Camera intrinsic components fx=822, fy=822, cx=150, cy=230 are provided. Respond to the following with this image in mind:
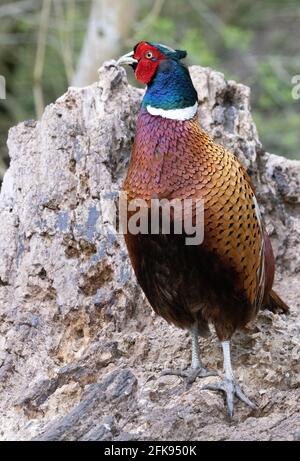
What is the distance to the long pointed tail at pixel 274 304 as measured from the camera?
4766 mm

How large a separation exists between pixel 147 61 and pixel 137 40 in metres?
5.60

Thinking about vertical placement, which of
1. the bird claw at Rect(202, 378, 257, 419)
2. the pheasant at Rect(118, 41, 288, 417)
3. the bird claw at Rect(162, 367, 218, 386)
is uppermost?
the pheasant at Rect(118, 41, 288, 417)

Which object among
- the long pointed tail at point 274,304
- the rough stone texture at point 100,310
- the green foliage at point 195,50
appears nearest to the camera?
A: the rough stone texture at point 100,310

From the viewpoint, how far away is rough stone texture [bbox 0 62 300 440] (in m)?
3.76

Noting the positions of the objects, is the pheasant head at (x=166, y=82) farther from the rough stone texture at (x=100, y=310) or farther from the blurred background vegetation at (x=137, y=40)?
the blurred background vegetation at (x=137, y=40)

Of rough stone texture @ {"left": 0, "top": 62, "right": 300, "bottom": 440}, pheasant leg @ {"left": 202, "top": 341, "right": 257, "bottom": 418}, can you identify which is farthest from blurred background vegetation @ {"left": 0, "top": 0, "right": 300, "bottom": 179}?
pheasant leg @ {"left": 202, "top": 341, "right": 257, "bottom": 418}

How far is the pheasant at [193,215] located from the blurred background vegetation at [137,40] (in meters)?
5.24

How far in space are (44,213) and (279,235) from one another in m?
1.66

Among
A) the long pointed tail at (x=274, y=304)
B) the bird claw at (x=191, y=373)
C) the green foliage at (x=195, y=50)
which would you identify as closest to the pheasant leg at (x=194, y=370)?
the bird claw at (x=191, y=373)

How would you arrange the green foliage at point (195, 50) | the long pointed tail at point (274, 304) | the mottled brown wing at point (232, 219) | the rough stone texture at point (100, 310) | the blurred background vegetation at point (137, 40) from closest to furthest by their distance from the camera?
1. the rough stone texture at point (100, 310)
2. the mottled brown wing at point (232, 219)
3. the long pointed tail at point (274, 304)
4. the blurred background vegetation at point (137, 40)
5. the green foliage at point (195, 50)

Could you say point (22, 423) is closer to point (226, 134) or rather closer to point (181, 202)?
point (181, 202)

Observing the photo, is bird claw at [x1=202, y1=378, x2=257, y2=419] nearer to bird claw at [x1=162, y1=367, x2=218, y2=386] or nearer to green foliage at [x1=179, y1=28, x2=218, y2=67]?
bird claw at [x1=162, y1=367, x2=218, y2=386]

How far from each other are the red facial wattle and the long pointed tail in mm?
1441

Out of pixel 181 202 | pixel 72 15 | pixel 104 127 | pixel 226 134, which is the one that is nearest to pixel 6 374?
pixel 181 202
